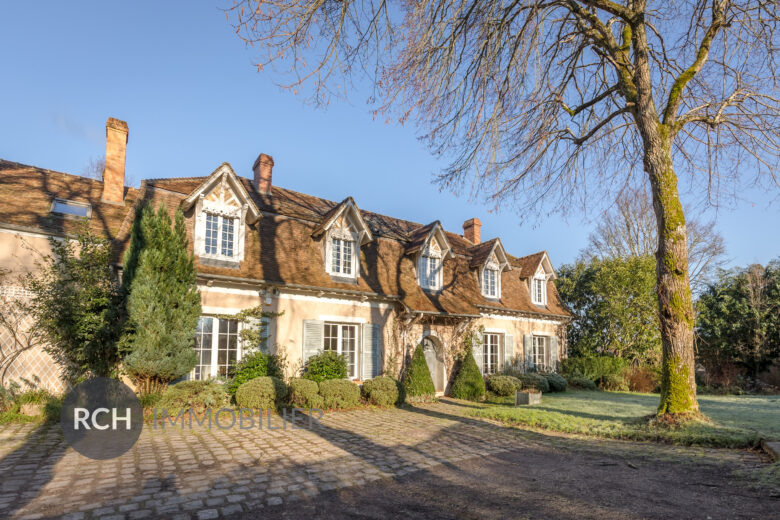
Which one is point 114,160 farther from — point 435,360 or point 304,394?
point 435,360

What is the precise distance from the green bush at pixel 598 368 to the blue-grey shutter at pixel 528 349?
217 centimetres

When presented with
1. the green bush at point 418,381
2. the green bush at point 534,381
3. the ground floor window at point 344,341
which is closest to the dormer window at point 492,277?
the green bush at point 534,381

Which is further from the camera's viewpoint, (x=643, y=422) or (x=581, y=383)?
(x=581, y=383)

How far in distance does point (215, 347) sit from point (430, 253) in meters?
8.17

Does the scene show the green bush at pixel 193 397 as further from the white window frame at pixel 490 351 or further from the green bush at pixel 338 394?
the white window frame at pixel 490 351

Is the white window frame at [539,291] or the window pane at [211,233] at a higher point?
the window pane at [211,233]

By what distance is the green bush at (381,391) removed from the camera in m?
12.5

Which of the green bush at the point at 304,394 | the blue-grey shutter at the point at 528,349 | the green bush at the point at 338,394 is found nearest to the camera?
the green bush at the point at 304,394

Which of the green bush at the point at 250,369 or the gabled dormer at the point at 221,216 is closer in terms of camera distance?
the green bush at the point at 250,369

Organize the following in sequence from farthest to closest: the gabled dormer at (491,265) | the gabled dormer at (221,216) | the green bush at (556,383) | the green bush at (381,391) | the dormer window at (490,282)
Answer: the dormer window at (490,282) < the gabled dormer at (491,265) < the green bush at (556,383) < the green bush at (381,391) < the gabled dormer at (221,216)

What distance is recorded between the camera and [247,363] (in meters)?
11.8

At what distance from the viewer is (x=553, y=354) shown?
20.1m

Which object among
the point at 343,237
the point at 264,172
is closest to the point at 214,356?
the point at 343,237

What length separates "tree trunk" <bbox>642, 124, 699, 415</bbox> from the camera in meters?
8.84
